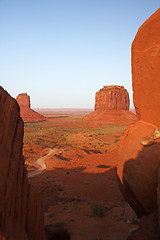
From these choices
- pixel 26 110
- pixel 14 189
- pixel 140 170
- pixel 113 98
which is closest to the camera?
pixel 14 189

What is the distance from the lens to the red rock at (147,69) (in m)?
6.41

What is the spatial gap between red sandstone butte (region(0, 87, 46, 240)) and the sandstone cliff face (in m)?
86.7

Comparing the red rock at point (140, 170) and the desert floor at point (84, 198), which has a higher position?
the red rock at point (140, 170)

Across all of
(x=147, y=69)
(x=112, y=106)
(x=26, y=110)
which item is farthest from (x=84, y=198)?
(x=26, y=110)

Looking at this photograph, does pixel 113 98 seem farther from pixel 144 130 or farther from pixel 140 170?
pixel 140 170

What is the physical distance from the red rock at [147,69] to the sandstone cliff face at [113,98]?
8433cm

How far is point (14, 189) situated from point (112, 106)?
87778 millimetres

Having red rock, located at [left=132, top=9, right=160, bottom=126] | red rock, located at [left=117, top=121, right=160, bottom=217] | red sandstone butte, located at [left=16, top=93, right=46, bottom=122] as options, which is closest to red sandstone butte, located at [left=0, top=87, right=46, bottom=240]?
red rock, located at [left=117, top=121, right=160, bottom=217]

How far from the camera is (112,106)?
90.3 m

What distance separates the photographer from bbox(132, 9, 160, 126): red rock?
641cm

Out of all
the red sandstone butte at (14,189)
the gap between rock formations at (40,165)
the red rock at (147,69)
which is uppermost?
the red rock at (147,69)

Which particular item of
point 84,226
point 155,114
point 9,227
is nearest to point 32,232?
point 9,227

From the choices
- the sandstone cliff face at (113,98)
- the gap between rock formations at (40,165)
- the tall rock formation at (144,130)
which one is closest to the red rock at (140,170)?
the tall rock formation at (144,130)

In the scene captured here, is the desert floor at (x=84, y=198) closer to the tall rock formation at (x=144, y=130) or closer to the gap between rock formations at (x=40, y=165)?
the gap between rock formations at (x=40, y=165)
